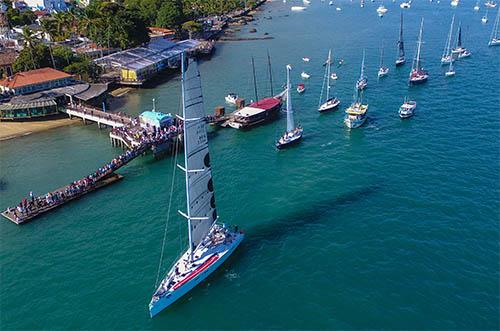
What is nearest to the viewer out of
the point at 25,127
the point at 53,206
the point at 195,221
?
the point at 195,221

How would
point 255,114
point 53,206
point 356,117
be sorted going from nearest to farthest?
point 53,206 < point 356,117 < point 255,114

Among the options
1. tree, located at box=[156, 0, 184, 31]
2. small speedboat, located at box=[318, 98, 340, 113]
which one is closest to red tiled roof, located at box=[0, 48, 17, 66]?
tree, located at box=[156, 0, 184, 31]

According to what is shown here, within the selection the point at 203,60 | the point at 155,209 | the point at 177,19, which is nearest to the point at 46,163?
the point at 155,209

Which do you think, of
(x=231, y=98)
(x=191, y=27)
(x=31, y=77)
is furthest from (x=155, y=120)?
(x=191, y=27)

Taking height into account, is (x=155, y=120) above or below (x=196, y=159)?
below

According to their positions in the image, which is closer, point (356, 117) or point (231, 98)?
point (356, 117)

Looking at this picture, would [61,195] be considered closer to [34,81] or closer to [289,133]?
[289,133]
